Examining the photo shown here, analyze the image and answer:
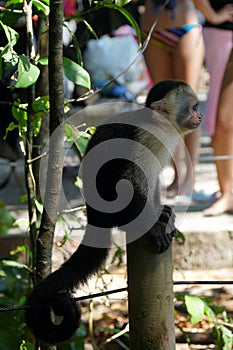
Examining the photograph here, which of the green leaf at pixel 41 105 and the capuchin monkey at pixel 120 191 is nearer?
the capuchin monkey at pixel 120 191

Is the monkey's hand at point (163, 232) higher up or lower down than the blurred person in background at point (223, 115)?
lower down

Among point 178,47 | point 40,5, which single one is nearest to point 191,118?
point 40,5

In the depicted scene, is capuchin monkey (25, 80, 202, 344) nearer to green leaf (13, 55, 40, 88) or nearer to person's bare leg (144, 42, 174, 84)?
green leaf (13, 55, 40, 88)

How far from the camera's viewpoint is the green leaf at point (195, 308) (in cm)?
321

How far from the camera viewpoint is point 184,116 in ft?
10.8

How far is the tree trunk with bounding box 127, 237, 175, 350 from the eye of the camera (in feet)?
7.27

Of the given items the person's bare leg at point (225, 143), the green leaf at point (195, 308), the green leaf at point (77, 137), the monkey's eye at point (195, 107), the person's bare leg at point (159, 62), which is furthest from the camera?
the person's bare leg at point (159, 62)

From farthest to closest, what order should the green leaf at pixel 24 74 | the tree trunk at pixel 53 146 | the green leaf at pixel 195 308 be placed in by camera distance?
the green leaf at pixel 195 308 → the green leaf at pixel 24 74 → the tree trunk at pixel 53 146

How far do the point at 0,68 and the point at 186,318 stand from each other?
1.74 metres

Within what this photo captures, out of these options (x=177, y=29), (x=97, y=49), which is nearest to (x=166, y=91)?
(x=177, y=29)

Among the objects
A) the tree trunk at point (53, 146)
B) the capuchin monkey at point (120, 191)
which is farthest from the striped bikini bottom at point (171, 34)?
the tree trunk at point (53, 146)

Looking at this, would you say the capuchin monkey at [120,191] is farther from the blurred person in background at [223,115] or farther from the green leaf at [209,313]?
the blurred person in background at [223,115]

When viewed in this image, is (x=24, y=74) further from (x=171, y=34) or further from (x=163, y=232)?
(x=171, y=34)

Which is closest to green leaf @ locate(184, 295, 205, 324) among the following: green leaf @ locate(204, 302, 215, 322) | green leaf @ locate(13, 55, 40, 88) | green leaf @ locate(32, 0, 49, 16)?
green leaf @ locate(204, 302, 215, 322)
